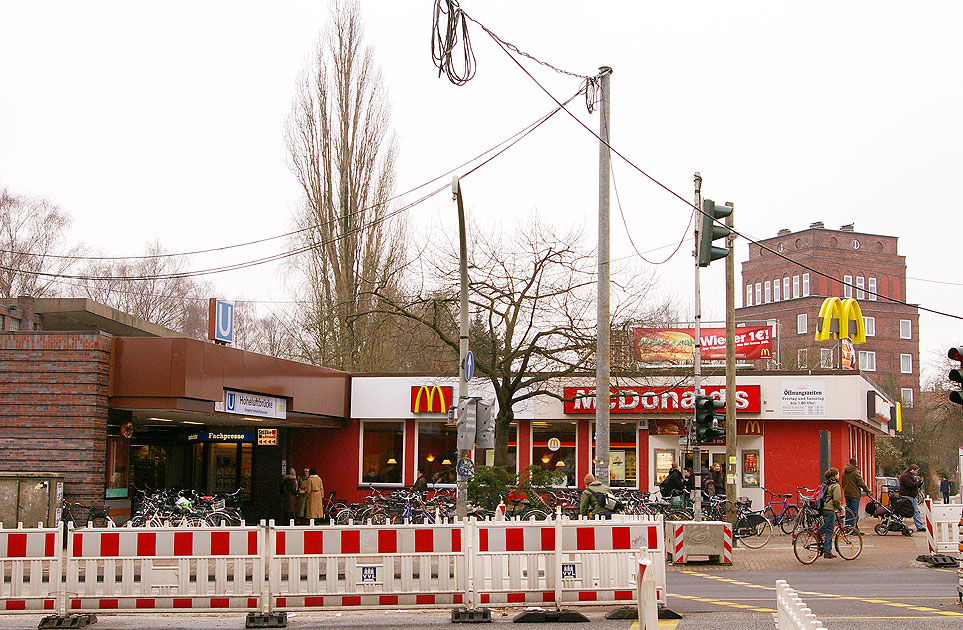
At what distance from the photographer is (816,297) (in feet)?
266

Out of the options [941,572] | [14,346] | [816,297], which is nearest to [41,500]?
A: [14,346]

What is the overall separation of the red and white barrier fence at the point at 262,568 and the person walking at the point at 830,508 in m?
8.30

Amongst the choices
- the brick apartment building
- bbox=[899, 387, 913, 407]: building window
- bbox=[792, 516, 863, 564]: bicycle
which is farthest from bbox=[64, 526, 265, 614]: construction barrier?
bbox=[899, 387, 913, 407]: building window

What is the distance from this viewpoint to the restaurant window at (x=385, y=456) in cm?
3316

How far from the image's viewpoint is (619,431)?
1277 inches

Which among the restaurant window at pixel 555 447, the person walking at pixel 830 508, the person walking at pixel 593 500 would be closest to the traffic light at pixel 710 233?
the person walking at pixel 593 500

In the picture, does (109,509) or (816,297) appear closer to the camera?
(109,509)

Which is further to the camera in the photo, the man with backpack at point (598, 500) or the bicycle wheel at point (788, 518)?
the bicycle wheel at point (788, 518)

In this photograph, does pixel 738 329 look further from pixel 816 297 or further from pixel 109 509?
pixel 816 297

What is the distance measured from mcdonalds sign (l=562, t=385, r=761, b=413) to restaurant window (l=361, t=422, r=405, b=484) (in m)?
5.35

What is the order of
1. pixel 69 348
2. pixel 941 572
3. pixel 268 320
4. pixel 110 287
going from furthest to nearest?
1. pixel 268 320
2. pixel 110 287
3. pixel 69 348
4. pixel 941 572

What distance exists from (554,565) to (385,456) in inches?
844

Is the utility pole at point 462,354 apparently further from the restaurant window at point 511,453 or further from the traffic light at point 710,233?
the restaurant window at point 511,453

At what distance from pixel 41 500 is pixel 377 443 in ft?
A: 46.3
